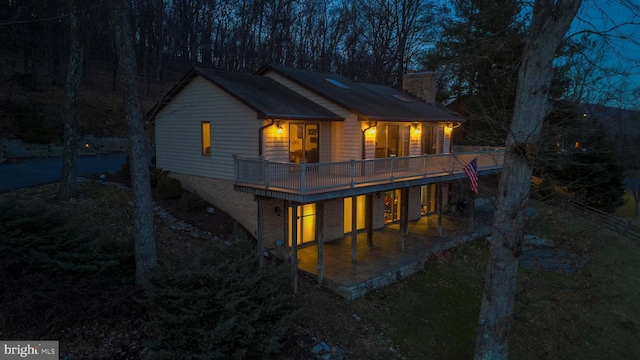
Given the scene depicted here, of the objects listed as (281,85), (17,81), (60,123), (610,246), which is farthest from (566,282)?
(17,81)

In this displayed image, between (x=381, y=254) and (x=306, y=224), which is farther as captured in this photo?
(x=306, y=224)

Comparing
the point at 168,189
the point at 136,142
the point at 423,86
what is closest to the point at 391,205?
the point at 423,86

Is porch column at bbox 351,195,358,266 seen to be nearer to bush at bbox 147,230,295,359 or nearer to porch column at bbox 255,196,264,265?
porch column at bbox 255,196,264,265

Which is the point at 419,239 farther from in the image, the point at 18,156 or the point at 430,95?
the point at 18,156

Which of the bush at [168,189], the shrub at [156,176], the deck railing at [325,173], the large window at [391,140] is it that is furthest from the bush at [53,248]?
the large window at [391,140]

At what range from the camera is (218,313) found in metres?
6.78

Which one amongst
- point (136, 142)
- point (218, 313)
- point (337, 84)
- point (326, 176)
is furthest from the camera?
point (337, 84)

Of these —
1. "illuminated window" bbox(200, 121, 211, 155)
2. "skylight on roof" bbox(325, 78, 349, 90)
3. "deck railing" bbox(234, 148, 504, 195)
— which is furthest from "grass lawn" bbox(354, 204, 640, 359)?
"skylight on roof" bbox(325, 78, 349, 90)

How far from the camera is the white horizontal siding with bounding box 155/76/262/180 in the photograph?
1348cm

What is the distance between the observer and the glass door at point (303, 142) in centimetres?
1445

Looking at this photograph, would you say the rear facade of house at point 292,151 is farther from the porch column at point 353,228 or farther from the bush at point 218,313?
the bush at point 218,313

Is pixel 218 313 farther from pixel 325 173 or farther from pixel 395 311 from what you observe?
pixel 395 311

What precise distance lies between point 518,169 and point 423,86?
634 inches

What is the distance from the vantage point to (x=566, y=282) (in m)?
14.9
